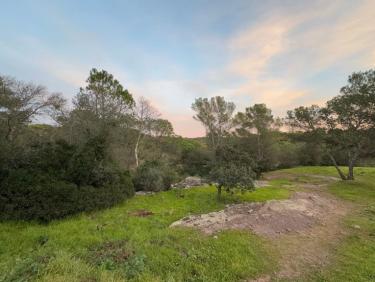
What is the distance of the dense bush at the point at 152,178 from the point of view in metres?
17.4

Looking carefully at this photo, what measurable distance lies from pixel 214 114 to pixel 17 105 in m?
30.0

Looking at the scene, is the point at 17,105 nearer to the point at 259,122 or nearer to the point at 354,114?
the point at 354,114

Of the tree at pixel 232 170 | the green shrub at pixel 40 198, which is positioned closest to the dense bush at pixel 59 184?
the green shrub at pixel 40 198

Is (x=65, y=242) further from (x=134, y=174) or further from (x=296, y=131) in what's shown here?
(x=296, y=131)

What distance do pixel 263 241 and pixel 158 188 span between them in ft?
37.7

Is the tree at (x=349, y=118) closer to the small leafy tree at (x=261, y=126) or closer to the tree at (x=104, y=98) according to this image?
the small leafy tree at (x=261, y=126)

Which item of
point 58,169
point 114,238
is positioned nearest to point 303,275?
point 114,238

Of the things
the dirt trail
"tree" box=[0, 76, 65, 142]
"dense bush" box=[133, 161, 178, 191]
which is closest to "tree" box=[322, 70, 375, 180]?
the dirt trail

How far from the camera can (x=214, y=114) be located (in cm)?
3962

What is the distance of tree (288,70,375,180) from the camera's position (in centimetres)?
1845

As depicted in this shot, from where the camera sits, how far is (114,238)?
695 cm

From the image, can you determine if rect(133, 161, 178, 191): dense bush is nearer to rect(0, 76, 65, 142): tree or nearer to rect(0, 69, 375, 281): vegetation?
rect(0, 69, 375, 281): vegetation

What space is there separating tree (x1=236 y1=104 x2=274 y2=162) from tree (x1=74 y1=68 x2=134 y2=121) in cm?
2172

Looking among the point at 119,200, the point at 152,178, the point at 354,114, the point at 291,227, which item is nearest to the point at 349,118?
the point at 354,114
